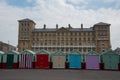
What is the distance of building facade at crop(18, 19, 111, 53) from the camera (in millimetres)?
86562

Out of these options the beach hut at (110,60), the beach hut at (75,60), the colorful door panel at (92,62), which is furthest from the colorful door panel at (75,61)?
the beach hut at (110,60)

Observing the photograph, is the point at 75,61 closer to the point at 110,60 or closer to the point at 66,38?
the point at 110,60

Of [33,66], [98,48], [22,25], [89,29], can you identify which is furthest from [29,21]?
[33,66]

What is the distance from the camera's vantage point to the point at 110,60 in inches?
1254

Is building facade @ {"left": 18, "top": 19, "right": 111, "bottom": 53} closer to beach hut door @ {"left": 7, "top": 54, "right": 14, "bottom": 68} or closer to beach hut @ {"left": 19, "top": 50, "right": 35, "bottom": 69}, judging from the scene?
beach hut door @ {"left": 7, "top": 54, "right": 14, "bottom": 68}

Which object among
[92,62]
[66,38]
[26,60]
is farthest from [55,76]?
[66,38]

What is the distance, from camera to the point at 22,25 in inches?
3575

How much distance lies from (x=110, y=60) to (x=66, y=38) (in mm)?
56561

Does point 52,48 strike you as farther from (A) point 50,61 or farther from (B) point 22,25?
(A) point 50,61

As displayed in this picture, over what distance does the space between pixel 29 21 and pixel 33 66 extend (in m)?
59.2

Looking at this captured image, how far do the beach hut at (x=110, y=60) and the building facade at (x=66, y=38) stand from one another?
54021mm

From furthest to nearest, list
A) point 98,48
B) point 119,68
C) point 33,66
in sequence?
point 98,48, point 33,66, point 119,68

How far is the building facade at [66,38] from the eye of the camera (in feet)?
284

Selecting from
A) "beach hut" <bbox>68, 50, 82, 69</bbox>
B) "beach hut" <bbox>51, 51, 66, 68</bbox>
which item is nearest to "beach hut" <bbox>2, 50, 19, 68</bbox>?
"beach hut" <bbox>51, 51, 66, 68</bbox>
